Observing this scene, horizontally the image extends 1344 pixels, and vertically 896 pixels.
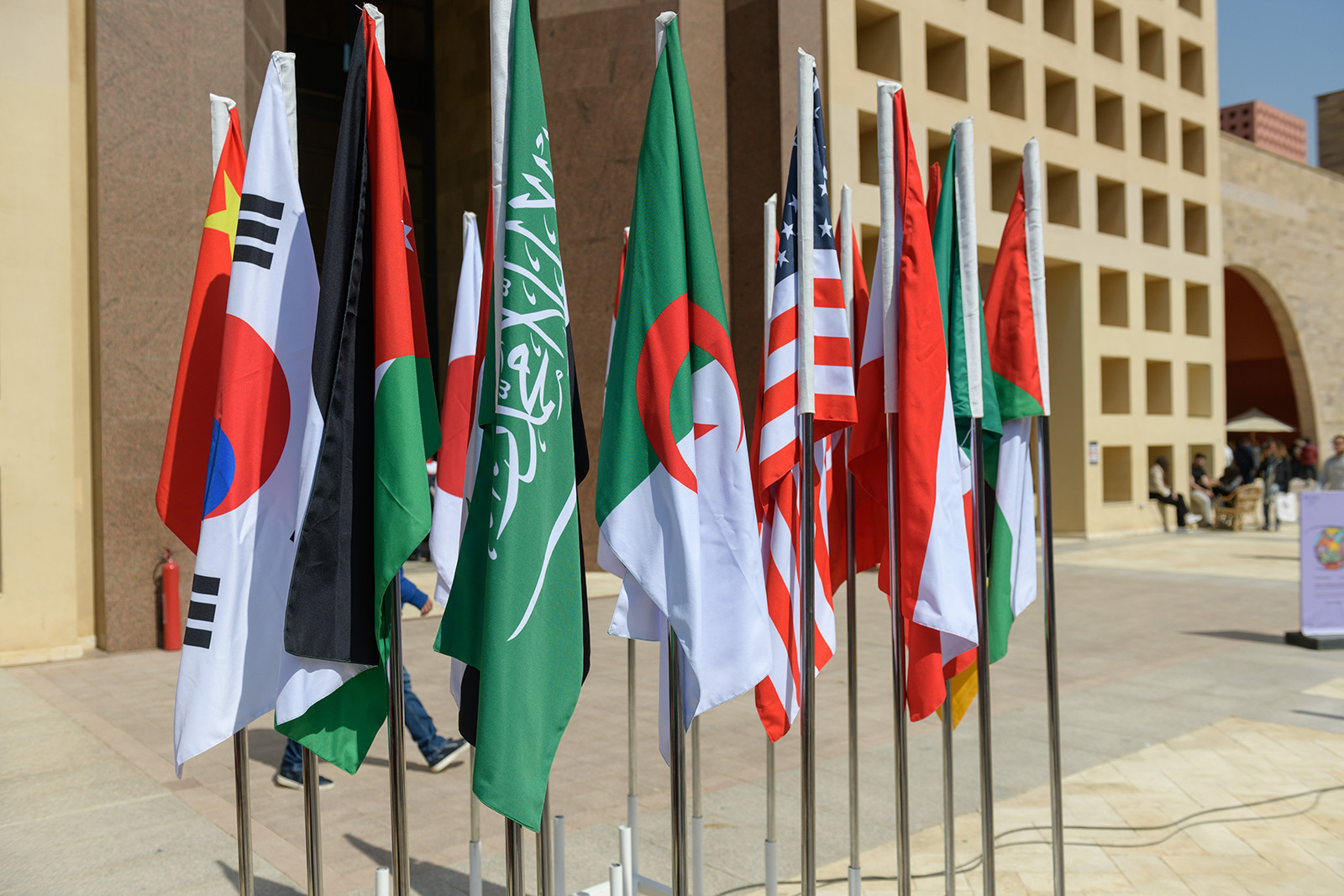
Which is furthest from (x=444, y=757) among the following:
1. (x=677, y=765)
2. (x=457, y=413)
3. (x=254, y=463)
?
(x=254, y=463)

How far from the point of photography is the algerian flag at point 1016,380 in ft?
13.3

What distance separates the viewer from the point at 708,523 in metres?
3.22

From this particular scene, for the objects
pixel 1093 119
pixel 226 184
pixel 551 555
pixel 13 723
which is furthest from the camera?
pixel 1093 119

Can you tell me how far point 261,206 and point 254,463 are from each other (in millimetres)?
765

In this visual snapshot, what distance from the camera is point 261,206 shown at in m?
2.98

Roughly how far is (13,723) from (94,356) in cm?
420

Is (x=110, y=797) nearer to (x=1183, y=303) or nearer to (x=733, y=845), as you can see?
(x=733, y=845)

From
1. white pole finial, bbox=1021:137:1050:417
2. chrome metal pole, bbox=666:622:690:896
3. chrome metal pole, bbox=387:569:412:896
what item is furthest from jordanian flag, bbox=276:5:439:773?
white pole finial, bbox=1021:137:1050:417

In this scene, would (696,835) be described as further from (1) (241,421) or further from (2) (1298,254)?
(2) (1298,254)

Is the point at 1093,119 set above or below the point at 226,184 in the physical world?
above

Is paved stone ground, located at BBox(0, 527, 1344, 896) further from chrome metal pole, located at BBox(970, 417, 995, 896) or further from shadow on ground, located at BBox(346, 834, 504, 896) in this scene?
chrome metal pole, located at BBox(970, 417, 995, 896)

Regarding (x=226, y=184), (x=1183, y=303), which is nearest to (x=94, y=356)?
(x=226, y=184)


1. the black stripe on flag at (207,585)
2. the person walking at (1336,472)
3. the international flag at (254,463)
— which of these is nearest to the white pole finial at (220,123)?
the international flag at (254,463)

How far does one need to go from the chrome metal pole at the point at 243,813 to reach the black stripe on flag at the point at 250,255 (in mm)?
1405
